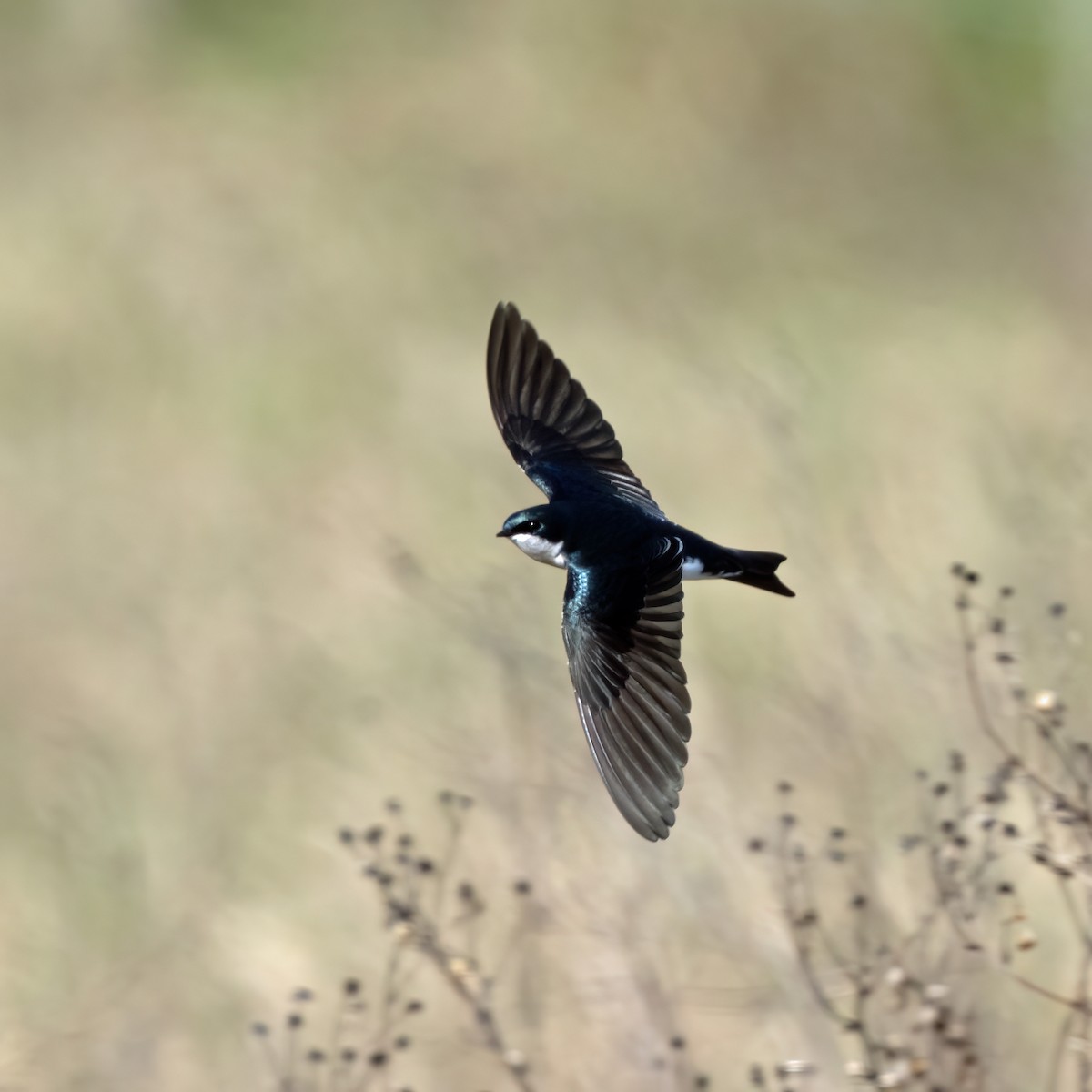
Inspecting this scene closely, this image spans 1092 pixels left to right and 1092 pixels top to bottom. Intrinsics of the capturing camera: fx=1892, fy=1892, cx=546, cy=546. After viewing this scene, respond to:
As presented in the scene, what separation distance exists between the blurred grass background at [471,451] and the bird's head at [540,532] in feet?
2.94

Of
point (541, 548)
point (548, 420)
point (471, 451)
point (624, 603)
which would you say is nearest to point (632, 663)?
point (624, 603)

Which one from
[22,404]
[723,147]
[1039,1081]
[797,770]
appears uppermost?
[723,147]

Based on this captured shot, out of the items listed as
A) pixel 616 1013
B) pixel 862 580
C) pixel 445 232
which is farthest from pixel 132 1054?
pixel 445 232

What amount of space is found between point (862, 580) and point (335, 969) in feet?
5.51

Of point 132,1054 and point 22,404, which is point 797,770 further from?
point 22,404

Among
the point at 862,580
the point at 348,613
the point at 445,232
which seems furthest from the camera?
the point at 445,232

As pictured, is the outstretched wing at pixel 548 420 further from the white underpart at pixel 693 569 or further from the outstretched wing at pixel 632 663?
Answer: the outstretched wing at pixel 632 663

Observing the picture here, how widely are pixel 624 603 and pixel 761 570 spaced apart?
1.69ft

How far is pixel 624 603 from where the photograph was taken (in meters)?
3.38

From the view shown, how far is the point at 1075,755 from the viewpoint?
2748 millimetres

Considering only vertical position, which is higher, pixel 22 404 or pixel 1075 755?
pixel 22 404

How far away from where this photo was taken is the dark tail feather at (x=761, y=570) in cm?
373

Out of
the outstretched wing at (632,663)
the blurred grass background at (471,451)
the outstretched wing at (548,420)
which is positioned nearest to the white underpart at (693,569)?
the outstretched wing at (632,663)

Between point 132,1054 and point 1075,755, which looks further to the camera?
point 132,1054
